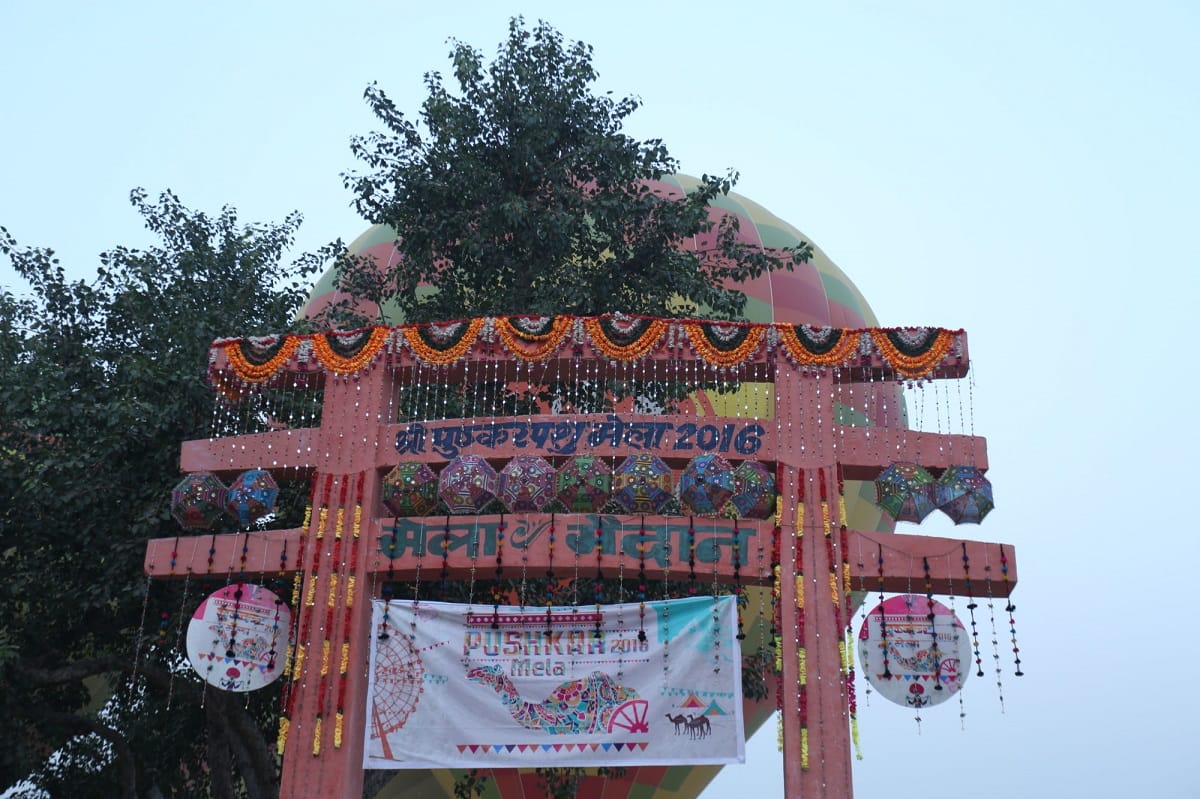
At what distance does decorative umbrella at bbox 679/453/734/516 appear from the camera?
10234mm

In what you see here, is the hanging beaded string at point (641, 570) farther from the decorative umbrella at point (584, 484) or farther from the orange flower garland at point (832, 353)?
the orange flower garland at point (832, 353)

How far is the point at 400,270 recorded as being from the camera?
16047 mm

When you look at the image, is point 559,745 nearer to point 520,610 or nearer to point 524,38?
point 520,610

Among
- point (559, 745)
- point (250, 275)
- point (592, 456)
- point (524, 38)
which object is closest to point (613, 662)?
point (559, 745)

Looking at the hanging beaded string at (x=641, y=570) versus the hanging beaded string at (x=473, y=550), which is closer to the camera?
the hanging beaded string at (x=641, y=570)

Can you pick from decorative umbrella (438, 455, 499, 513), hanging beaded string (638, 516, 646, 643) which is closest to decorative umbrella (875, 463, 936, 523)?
hanging beaded string (638, 516, 646, 643)

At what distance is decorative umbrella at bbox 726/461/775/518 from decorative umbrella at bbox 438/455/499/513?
2.30 m

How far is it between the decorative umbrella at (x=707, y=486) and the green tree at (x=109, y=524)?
598 cm

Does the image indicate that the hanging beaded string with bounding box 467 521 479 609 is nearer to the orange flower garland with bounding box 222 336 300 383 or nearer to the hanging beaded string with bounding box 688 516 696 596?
the hanging beaded string with bounding box 688 516 696 596

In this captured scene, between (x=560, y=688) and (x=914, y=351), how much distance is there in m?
4.86

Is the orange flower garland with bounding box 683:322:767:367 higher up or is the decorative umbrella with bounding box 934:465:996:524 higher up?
the orange flower garland with bounding box 683:322:767:367

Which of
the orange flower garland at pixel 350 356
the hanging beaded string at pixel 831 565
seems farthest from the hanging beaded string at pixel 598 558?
the orange flower garland at pixel 350 356

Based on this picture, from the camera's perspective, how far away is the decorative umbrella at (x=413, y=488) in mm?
10727

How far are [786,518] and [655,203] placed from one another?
6.62 metres
